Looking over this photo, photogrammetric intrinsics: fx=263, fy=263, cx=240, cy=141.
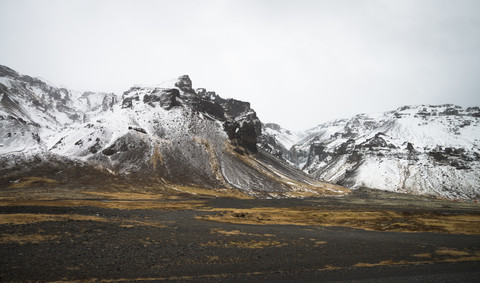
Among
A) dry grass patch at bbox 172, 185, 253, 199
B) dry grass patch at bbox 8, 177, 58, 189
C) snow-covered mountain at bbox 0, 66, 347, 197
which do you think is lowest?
dry grass patch at bbox 8, 177, 58, 189

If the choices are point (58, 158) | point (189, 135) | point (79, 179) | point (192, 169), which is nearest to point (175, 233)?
point (79, 179)

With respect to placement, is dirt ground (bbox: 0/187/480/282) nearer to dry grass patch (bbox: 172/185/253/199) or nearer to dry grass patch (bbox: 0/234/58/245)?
dry grass patch (bbox: 0/234/58/245)

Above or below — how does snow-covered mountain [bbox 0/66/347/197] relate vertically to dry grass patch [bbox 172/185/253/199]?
above

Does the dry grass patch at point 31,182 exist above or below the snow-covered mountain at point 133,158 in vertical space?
below

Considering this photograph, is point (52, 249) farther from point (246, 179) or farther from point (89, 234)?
point (246, 179)

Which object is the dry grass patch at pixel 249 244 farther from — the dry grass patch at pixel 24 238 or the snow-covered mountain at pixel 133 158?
the snow-covered mountain at pixel 133 158

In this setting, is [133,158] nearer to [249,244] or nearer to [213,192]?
[213,192]

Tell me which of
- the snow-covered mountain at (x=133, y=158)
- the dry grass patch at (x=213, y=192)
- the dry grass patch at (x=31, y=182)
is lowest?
the dry grass patch at (x=31, y=182)

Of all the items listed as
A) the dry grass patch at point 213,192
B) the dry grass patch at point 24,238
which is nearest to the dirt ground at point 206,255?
the dry grass patch at point 24,238

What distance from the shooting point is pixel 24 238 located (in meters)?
25.9

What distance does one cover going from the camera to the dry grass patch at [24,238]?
2459 cm

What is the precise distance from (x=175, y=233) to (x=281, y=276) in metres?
19.3

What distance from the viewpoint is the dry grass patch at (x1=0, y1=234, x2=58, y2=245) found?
24.6 meters

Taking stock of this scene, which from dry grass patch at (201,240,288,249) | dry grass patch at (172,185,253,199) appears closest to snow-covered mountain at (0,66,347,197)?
dry grass patch at (172,185,253,199)
